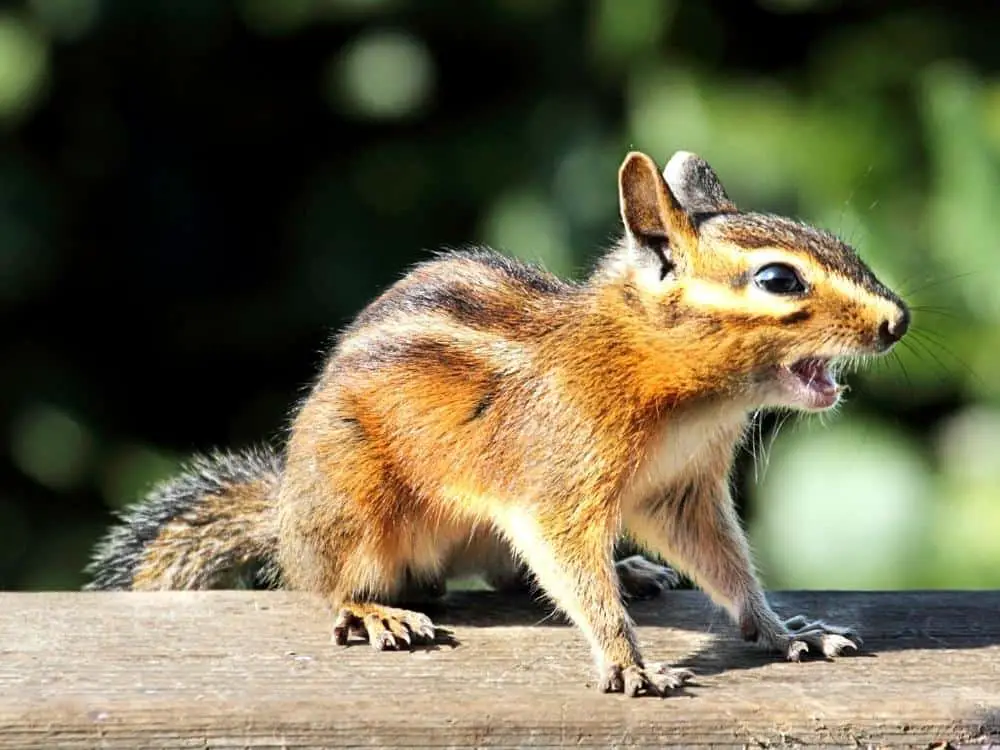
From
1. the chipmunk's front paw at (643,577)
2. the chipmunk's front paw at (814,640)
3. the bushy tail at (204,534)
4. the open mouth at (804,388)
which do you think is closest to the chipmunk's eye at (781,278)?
the open mouth at (804,388)

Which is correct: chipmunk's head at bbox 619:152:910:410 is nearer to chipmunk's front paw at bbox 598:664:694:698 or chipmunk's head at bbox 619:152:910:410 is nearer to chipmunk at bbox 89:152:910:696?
chipmunk at bbox 89:152:910:696

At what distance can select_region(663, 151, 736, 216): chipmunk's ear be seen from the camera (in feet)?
7.73

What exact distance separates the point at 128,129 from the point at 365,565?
2.81 m

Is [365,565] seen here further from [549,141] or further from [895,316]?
[549,141]

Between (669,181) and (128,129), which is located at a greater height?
(128,129)

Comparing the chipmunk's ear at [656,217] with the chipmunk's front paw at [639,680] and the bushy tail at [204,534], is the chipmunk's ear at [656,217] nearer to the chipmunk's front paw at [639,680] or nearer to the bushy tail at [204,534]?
the chipmunk's front paw at [639,680]

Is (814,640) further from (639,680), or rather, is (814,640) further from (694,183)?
(694,183)

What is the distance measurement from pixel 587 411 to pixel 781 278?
33 cm

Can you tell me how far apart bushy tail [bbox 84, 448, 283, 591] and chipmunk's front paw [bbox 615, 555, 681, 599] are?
57 cm

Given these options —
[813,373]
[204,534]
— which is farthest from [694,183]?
[204,534]

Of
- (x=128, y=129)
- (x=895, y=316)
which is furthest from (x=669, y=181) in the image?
(x=128, y=129)

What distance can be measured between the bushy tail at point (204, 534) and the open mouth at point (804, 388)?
945 mm

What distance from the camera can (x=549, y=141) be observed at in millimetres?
4430

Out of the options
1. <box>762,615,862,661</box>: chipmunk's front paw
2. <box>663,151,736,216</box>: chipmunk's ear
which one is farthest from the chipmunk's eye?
<box>762,615,862,661</box>: chipmunk's front paw
